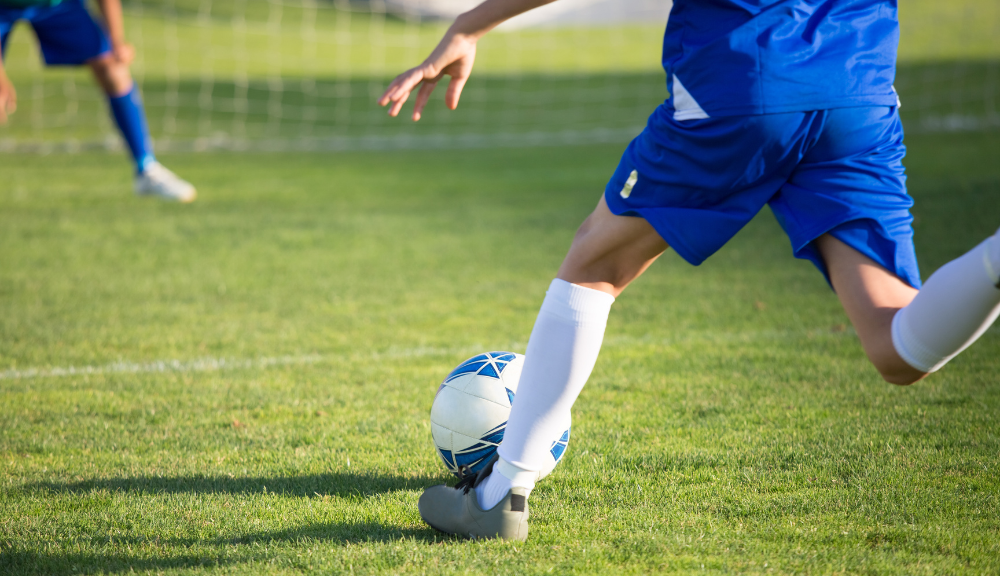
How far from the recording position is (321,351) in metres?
4.14

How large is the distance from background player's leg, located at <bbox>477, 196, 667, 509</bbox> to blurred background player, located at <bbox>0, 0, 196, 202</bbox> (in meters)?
5.19

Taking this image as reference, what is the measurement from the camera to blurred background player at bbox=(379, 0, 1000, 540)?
1.85 meters

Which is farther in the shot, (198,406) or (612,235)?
(198,406)

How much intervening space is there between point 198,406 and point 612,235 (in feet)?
6.88

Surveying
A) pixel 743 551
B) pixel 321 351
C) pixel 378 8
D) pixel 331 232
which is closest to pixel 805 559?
pixel 743 551

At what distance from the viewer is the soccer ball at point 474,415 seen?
254 centimetres

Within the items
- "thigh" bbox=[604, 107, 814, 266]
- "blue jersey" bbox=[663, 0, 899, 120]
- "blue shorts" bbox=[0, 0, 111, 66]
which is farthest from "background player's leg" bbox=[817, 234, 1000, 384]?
"blue shorts" bbox=[0, 0, 111, 66]

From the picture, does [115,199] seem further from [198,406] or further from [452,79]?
[452,79]

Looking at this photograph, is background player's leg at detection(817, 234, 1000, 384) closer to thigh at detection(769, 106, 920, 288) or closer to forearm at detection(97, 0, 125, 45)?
thigh at detection(769, 106, 920, 288)

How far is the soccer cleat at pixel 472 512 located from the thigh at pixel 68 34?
5.63m

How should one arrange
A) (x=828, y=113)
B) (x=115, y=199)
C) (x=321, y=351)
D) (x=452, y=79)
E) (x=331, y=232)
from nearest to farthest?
(x=828, y=113) → (x=452, y=79) → (x=321, y=351) → (x=331, y=232) → (x=115, y=199)

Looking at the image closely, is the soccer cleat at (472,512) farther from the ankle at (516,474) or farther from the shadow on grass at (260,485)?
the shadow on grass at (260,485)

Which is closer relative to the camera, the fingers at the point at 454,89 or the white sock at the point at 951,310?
the white sock at the point at 951,310

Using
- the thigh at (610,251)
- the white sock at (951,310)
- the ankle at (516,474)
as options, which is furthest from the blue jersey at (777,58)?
the ankle at (516,474)
